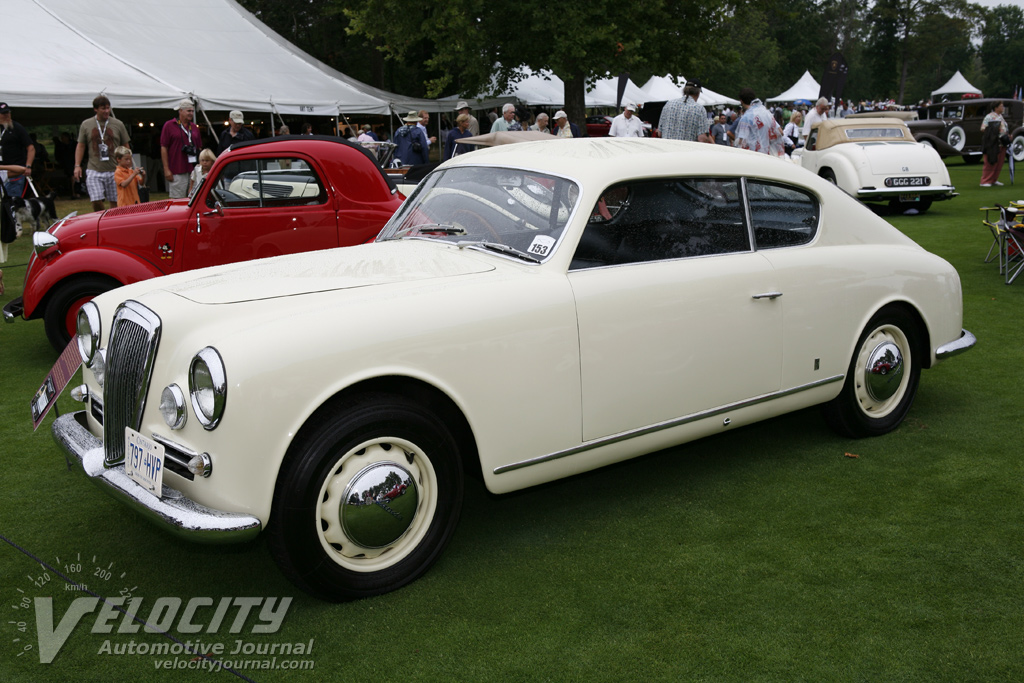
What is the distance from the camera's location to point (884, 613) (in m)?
3.01

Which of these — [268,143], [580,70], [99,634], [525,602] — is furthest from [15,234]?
[580,70]

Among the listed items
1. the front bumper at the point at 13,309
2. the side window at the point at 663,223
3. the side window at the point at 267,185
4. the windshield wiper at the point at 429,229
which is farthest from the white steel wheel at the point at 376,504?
the front bumper at the point at 13,309

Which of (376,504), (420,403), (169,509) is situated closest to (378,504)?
(376,504)

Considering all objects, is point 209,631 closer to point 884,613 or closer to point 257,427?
point 257,427

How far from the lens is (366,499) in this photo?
2.99m

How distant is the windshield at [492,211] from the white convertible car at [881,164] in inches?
421

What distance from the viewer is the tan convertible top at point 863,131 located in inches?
558

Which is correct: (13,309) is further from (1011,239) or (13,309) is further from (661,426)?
(1011,239)

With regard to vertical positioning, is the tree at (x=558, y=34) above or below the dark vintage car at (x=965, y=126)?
above

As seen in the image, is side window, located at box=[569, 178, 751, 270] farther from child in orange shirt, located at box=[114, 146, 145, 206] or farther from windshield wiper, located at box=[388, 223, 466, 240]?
child in orange shirt, located at box=[114, 146, 145, 206]

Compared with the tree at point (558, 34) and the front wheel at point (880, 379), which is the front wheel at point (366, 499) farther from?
the tree at point (558, 34)

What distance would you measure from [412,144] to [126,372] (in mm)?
11447

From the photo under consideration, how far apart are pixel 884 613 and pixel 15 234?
9285mm

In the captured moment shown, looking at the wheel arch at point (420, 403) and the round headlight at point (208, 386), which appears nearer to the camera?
the round headlight at point (208, 386)
